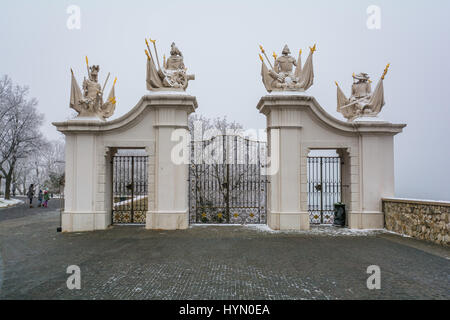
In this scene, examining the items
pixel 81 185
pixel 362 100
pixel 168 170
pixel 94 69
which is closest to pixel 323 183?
pixel 362 100

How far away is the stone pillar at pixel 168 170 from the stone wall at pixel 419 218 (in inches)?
290

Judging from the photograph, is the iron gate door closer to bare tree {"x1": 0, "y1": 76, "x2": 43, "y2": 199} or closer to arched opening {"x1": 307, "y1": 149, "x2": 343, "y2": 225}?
arched opening {"x1": 307, "y1": 149, "x2": 343, "y2": 225}

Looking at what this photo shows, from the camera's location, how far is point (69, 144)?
1135 cm

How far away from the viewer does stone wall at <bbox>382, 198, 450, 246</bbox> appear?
8.70 metres

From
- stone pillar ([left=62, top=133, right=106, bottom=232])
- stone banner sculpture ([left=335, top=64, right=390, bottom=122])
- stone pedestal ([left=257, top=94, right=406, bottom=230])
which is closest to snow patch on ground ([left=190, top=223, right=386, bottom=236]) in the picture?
stone pedestal ([left=257, top=94, right=406, bottom=230])

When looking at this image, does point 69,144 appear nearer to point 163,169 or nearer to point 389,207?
point 163,169

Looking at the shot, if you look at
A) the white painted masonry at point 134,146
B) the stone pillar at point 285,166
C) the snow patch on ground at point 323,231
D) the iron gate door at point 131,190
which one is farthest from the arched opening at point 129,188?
the stone pillar at point 285,166

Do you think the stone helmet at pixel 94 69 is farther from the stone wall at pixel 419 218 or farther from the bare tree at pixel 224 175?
the stone wall at pixel 419 218

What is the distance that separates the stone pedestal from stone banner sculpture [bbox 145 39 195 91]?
3.11 metres

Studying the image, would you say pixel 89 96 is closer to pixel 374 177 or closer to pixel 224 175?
pixel 224 175

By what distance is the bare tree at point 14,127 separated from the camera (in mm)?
28906

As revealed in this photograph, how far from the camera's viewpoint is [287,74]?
1160 cm
